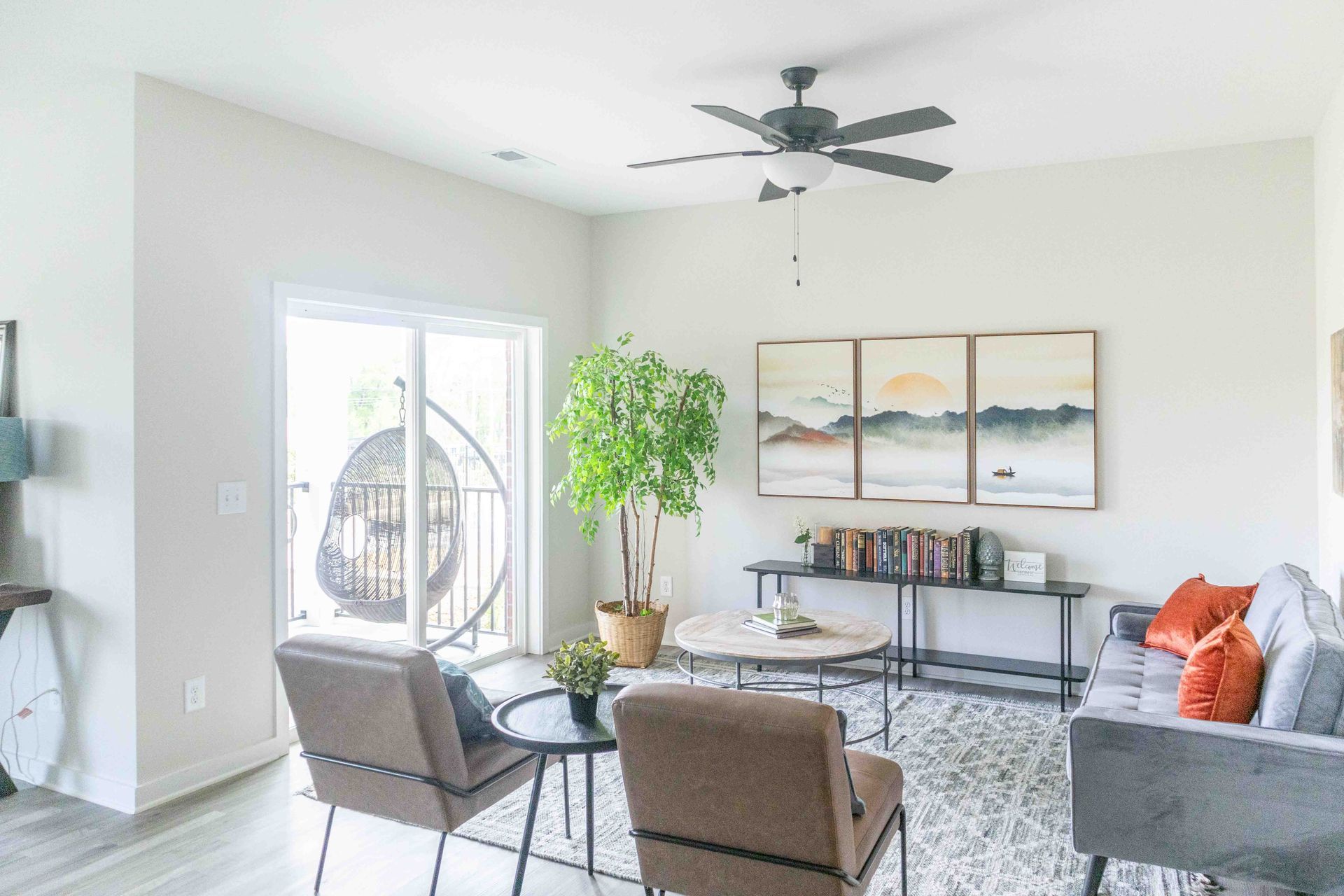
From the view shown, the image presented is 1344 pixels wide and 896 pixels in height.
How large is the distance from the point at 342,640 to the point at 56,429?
6.03 ft

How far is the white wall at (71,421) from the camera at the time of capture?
334cm

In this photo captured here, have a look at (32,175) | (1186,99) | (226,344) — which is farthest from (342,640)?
(1186,99)

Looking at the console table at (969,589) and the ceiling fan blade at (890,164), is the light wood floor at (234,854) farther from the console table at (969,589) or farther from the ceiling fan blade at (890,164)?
the ceiling fan blade at (890,164)

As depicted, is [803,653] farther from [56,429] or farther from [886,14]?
[56,429]

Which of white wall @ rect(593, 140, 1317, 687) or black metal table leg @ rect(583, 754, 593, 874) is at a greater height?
white wall @ rect(593, 140, 1317, 687)

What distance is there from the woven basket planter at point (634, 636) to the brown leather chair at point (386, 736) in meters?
2.46

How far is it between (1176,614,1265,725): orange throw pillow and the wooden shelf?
1.68m

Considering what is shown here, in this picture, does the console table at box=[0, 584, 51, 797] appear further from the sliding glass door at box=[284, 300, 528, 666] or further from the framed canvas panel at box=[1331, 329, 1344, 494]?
the framed canvas panel at box=[1331, 329, 1344, 494]

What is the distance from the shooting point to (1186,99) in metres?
3.67

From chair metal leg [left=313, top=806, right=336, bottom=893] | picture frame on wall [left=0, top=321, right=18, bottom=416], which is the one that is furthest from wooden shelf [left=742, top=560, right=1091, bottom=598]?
picture frame on wall [left=0, top=321, right=18, bottom=416]

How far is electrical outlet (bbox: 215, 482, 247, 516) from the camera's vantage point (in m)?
3.62

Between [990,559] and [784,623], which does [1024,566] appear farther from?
[784,623]

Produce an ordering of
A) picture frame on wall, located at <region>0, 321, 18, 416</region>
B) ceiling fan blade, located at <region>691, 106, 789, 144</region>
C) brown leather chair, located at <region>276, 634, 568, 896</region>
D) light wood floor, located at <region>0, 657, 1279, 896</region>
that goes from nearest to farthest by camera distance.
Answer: brown leather chair, located at <region>276, 634, 568, 896</region>, light wood floor, located at <region>0, 657, 1279, 896</region>, ceiling fan blade, located at <region>691, 106, 789, 144</region>, picture frame on wall, located at <region>0, 321, 18, 416</region>

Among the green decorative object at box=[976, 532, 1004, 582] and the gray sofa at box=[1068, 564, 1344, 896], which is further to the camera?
the green decorative object at box=[976, 532, 1004, 582]
